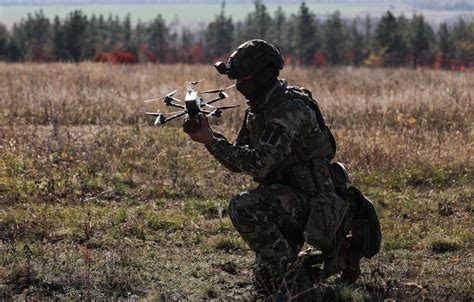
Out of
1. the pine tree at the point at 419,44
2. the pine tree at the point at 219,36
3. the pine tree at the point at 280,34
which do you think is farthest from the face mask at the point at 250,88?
the pine tree at the point at 219,36

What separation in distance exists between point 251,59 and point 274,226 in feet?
3.38

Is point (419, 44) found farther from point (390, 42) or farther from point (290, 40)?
point (290, 40)

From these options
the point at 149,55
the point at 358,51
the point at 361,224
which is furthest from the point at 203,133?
the point at 358,51

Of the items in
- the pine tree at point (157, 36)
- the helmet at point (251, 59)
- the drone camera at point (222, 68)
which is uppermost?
the helmet at point (251, 59)

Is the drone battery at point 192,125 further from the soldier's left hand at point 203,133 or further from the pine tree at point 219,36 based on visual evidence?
the pine tree at point 219,36

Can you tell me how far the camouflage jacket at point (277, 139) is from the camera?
4.28 metres

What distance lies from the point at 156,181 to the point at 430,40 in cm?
7565

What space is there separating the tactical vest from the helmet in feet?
0.65

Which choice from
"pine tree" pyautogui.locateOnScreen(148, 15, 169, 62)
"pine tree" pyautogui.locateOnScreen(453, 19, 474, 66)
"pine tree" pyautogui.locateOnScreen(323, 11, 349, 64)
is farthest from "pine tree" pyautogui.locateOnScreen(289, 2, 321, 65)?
"pine tree" pyautogui.locateOnScreen(148, 15, 169, 62)

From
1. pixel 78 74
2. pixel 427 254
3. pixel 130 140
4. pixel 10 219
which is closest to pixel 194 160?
pixel 130 140

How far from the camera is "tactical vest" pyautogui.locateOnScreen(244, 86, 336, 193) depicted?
4.46 m

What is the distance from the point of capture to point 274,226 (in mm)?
4457

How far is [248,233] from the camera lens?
4.43 metres

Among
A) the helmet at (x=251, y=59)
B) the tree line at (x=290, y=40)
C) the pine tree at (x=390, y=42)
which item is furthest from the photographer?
the pine tree at (x=390, y=42)
